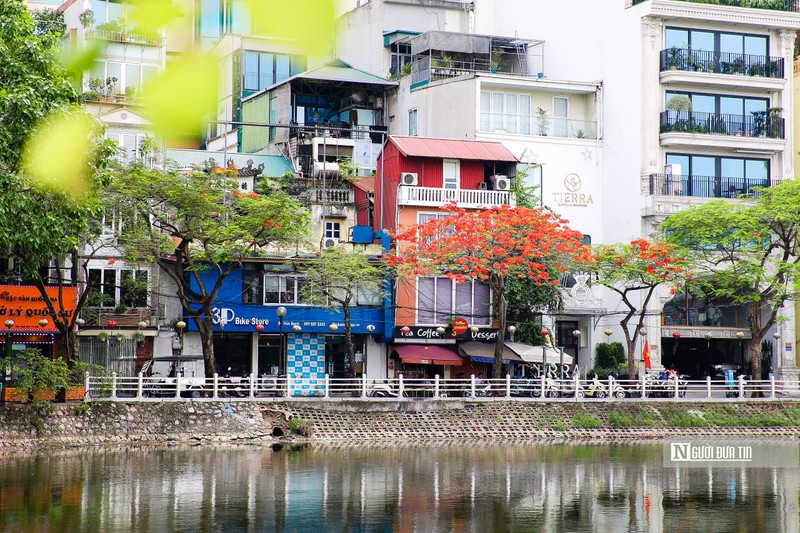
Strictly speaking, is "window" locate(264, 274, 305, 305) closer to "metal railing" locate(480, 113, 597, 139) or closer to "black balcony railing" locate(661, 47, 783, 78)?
"metal railing" locate(480, 113, 597, 139)

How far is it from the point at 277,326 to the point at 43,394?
10.8 metres

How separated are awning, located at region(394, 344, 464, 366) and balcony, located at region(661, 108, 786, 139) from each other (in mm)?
12370

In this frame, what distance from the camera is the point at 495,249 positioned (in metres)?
35.6

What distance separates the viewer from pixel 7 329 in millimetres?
32156

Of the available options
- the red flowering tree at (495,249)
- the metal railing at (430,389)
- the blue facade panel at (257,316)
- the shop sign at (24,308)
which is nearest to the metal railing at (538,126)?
the red flowering tree at (495,249)

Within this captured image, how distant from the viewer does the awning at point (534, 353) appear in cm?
3794

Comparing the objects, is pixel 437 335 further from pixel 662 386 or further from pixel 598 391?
pixel 662 386

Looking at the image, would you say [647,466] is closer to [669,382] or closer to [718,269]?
[669,382]

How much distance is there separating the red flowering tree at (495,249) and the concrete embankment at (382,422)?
96.1 inches

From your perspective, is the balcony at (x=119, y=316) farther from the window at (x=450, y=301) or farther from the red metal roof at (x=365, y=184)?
the red metal roof at (x=365, y=184)

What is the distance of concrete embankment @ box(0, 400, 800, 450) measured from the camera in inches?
1139

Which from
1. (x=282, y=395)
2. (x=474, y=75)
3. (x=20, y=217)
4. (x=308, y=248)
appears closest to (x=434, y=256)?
(x=308, y=248)

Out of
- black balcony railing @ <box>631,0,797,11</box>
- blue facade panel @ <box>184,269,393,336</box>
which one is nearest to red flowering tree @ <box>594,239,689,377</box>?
blue facade panel @ <box>184,269,393,336</box>

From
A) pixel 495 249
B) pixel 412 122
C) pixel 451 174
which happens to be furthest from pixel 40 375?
pixel 412 122
